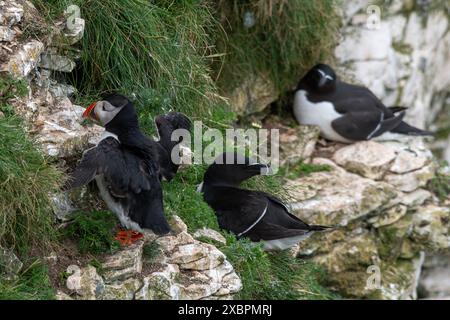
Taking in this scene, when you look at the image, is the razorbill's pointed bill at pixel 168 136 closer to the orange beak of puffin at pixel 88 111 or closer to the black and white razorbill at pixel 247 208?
the black and white razorbill at pixel 247 208

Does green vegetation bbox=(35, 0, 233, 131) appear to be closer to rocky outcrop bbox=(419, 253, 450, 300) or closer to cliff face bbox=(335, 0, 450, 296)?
cliff face bbox=(335, 0, 450, 296)

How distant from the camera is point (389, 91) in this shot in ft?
32.5

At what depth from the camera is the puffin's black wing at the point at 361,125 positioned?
867 cm

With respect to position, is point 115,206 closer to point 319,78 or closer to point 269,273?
point 269,273

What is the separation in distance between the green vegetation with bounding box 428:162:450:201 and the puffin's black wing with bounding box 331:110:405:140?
66cm

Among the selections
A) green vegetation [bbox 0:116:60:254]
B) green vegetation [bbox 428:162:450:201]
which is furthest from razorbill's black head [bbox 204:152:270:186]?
green vegetation [bbox 428:162:450:201]

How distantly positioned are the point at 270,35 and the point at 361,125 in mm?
1289

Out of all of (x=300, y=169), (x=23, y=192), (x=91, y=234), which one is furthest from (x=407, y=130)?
(x=23, y=192)

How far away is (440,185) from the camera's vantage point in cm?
873

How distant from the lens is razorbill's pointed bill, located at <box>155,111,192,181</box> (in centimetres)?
600

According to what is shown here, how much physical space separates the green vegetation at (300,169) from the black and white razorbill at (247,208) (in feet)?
4.62

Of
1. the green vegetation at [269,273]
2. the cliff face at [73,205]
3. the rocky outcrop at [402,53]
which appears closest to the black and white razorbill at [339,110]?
the rocky outcrop at [402,53]
